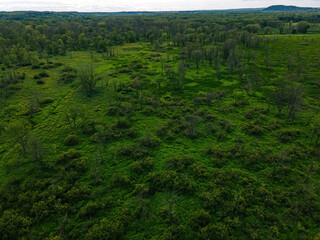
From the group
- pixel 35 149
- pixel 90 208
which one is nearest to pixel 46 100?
pixel 35 149

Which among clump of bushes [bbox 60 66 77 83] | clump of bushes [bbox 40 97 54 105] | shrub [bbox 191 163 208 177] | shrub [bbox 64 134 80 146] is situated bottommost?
shrub [bbox 191 163 208 177]

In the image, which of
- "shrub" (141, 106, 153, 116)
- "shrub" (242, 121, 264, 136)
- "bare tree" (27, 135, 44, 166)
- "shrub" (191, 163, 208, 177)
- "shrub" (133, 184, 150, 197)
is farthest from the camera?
"shrub" (141, 106, 153, 116)

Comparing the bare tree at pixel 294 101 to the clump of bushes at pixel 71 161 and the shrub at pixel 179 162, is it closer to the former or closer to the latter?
the shrub at pixel 179 162

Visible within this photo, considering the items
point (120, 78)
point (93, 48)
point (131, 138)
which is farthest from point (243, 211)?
point (93, 48)

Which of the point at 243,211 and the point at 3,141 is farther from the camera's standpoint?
the point at 3,141

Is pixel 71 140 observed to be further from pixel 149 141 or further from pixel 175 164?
pixel 175 164

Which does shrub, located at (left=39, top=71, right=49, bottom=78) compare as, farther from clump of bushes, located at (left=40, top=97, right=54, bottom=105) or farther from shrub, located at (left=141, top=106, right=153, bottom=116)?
shrub, located at (left=141, top=106, right=153, bottom=116)

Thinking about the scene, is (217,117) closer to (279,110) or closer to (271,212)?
(279,110)

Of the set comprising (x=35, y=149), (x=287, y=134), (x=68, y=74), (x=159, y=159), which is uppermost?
(x=68, y=74)

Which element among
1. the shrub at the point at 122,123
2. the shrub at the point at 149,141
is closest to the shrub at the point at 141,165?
the shrub at the point at 149,141

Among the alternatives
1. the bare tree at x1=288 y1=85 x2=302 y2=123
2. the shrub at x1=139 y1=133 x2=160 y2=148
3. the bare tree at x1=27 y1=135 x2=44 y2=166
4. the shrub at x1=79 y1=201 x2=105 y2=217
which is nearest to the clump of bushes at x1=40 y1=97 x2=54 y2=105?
the bare tree at x1=27 y1=135 x2=44 y2=166

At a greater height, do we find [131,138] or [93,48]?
[93,48]
